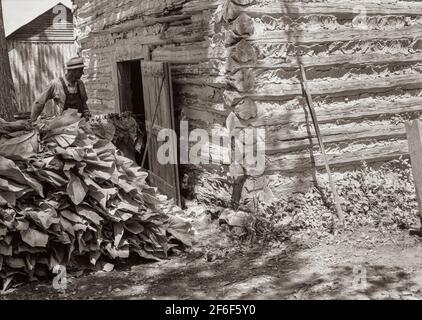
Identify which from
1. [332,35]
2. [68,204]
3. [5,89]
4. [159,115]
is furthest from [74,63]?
[332,35]

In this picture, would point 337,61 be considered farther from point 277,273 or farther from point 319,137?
point 277,273

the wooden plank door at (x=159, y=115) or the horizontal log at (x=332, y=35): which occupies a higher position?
the horizontal log at (x=332, y=35)

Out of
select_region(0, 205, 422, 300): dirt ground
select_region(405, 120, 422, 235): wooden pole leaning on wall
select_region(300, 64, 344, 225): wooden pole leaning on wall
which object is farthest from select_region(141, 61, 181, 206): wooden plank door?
select_region(405, 120, 422, 235): wooden pole leaning on wall

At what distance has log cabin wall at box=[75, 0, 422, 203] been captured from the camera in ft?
19.5

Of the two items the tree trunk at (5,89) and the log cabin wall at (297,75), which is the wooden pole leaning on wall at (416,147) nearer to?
the log cabin wall at (297,75)

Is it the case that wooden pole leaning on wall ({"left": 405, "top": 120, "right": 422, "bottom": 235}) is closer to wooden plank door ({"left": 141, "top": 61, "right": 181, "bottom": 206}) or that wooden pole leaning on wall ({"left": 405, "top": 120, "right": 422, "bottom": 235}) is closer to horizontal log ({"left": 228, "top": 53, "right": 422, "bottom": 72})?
horizontal log ({"left": 228, "top": 53, "right": 422, "bottom": 72})

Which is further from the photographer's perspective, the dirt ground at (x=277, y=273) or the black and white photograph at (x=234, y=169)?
the black and white photograph at (x=234, y=169)

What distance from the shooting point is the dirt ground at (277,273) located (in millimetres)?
4527

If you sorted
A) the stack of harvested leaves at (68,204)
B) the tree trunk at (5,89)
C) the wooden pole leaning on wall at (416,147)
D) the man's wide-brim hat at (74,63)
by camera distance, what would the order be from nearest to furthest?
1. the stack of harvested leaves at (68,204)
2. the wooden pole leaning on wall at (416,147)
3. the man's wide-brim hat at (74,63)
4. the tree trunk at (5,89)

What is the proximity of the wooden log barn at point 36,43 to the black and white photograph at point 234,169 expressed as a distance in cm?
967

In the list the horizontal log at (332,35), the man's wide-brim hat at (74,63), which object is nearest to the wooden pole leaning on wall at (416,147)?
the horizontal log at (332,35)

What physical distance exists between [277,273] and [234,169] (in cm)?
161
